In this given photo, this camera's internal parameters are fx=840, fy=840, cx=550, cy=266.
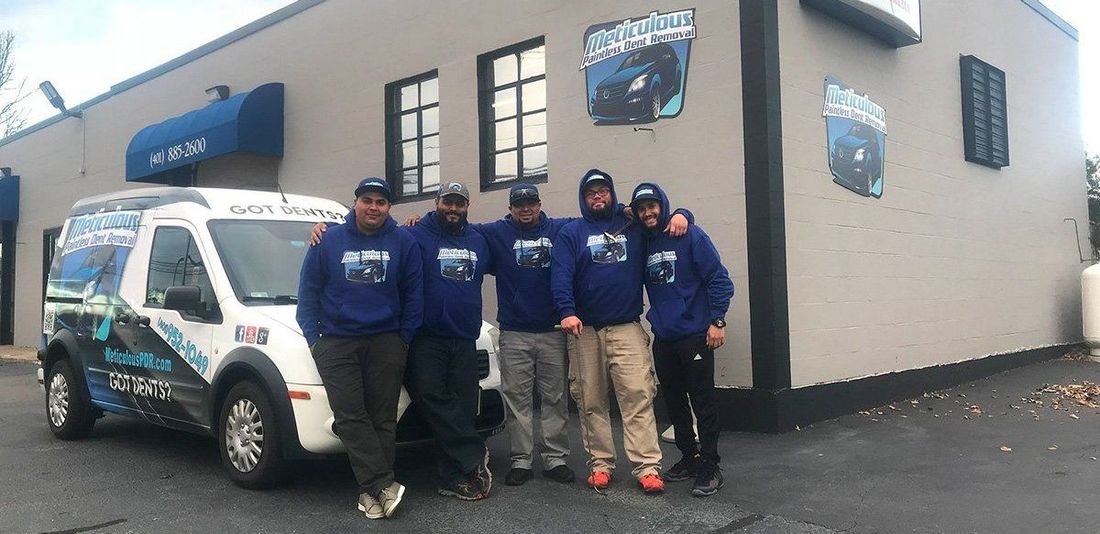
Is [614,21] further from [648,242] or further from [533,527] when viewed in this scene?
[533,527]

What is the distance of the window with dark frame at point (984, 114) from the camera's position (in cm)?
1026

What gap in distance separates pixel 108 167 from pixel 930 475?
15358 millimetres

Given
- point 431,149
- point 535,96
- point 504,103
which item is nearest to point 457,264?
point 535,96

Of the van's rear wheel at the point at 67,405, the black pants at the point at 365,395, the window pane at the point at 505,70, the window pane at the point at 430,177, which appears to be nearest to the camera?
the black pants at the point at 365,395

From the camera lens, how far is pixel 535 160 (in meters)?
9.07

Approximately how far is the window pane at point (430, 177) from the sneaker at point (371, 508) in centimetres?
577

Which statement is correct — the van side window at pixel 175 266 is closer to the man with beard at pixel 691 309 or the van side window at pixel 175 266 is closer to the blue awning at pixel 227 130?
the man with beard at pixel 691 309

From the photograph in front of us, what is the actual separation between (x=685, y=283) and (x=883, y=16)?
438 cm

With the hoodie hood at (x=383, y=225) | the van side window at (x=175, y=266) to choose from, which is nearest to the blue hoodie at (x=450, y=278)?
the hoodie hood at (x=383, y=225)

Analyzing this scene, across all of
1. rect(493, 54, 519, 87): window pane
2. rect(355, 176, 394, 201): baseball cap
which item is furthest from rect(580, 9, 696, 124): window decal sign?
rect(355, 176, 394, 201): baseball cap

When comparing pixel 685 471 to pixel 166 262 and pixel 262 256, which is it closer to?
pixel 262 256

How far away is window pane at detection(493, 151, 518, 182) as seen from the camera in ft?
30.5

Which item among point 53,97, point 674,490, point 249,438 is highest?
point 53,97

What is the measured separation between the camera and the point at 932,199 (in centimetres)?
948
